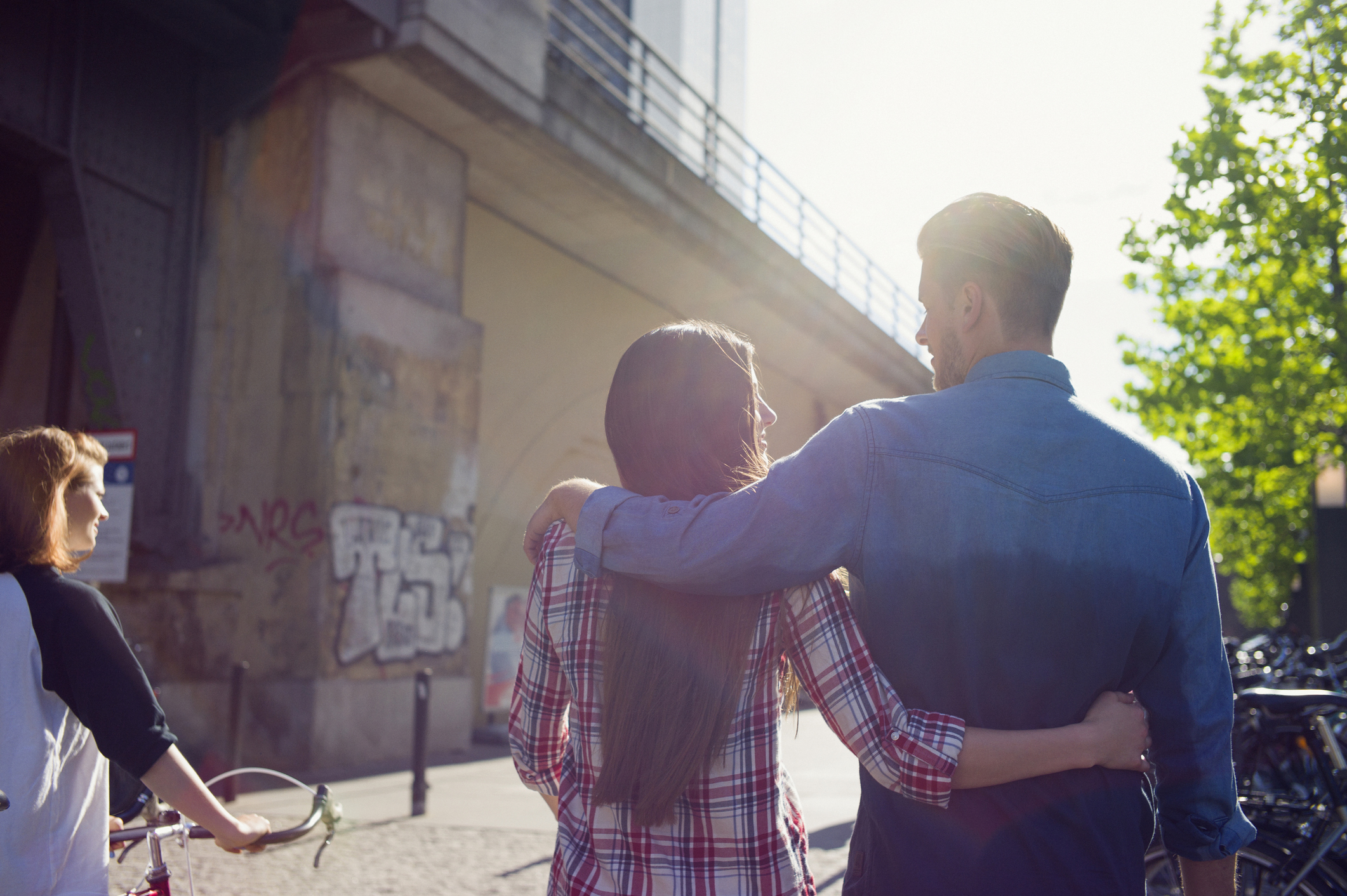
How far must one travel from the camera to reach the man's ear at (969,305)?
5.60ft

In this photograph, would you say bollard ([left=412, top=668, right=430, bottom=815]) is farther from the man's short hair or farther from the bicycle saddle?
the man's short hair

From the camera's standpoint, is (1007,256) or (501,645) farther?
(501,645)

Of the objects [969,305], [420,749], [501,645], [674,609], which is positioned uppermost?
[969,305]

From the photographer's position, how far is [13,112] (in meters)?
8.76

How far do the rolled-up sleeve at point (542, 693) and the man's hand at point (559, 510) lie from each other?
0.07 feet

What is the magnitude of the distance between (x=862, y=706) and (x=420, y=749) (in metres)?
6.31

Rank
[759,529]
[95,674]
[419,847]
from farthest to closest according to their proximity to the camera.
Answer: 1. [419,847]
2. [95,674]
3. [759,529]

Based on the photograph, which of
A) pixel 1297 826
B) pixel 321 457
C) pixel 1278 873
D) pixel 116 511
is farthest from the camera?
pixel 321 457

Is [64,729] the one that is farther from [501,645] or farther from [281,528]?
[501,645]

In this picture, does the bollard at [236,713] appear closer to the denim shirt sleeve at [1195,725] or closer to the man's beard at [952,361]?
the man's beard at [952,361]

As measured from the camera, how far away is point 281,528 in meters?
9.81

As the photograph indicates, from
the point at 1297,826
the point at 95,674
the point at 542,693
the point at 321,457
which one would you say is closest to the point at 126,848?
the point at 95,674

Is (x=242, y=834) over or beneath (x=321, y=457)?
beneath

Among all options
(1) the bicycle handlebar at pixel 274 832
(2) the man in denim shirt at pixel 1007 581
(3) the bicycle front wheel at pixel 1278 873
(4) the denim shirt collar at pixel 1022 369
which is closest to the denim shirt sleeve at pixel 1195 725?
(2) the man in denim shirt at pixel 1007 581
